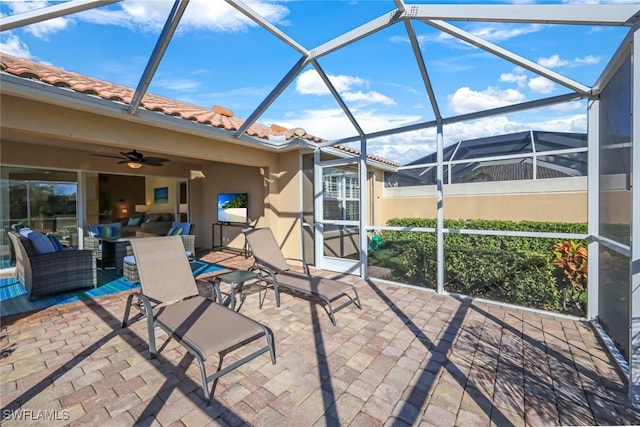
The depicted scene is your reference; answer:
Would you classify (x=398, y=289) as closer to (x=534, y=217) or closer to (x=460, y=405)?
(x=534, y=217)

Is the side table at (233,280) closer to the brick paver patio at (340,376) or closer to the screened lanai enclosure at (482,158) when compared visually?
the brick paver patio at (340,376)

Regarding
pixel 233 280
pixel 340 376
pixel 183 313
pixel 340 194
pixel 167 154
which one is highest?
pixel 167 154

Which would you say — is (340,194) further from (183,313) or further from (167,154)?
(183,313)

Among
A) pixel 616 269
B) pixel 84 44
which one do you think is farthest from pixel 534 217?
pixel 84 44

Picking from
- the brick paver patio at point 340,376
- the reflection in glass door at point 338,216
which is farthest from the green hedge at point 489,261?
the reflection in glass door at point 338,216

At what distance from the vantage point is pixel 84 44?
3.89 metres

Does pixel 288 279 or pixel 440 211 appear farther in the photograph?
pixel 440 211

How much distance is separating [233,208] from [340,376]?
24.6ft

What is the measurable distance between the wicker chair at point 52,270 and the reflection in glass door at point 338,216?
4.86 meters

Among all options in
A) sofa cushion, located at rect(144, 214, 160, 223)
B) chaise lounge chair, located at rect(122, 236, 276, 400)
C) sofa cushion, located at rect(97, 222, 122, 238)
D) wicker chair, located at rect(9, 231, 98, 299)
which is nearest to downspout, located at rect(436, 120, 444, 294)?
chaise lounge chair, located at rect(122, 236, 276, 400)

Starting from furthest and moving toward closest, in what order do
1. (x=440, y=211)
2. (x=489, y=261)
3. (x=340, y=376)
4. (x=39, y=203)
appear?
(x=39, y=203) < (x=440, y=211) < (x=489, y=261) < (x=340, y=376)

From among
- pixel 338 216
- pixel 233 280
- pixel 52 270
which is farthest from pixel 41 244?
pixel 338 216

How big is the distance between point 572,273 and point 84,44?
25.7 feet

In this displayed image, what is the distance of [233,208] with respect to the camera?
938 centimetres
